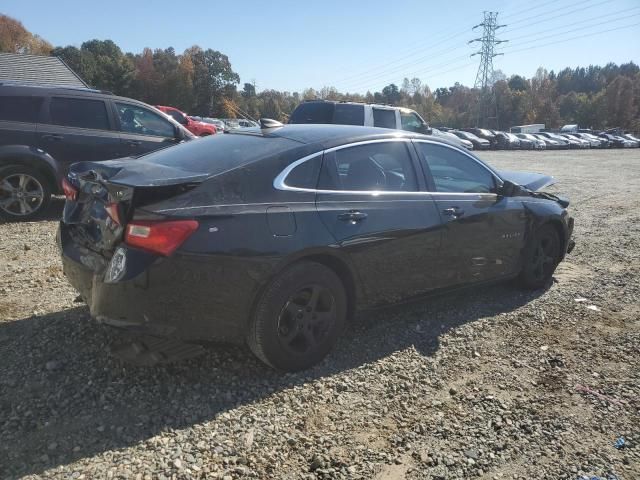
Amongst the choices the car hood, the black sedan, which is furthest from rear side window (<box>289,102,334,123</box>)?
the black sedan

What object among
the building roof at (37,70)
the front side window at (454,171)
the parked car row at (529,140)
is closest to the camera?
the front side window at (454,171)

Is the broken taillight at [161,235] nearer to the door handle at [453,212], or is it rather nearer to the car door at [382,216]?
the car door at [382,216]

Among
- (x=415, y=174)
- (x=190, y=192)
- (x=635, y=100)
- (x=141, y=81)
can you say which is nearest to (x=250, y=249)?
(x=190, y=192)

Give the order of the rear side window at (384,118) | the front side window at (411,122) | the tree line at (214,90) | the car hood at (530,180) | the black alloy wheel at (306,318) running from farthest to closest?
1. the tree line at (214,90)
2. the front side window at (411,122)
3. the rear side window at (384,118)
4. the car hood at (530,180)
5. the black alloy wheel at (306,318)

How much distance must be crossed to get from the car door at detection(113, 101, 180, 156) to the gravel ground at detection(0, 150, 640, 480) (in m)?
3.67

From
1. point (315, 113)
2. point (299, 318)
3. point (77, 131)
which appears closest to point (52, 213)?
point (77, 131)

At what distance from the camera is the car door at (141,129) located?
25.9 feet

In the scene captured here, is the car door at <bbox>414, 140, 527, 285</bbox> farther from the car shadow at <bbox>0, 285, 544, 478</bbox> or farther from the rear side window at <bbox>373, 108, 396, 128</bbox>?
the rear side window at <bbox>373, 108, 396, 128</bbox>

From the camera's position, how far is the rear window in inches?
133

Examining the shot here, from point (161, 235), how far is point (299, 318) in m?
1.05

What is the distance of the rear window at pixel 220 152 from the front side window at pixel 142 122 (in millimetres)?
4320

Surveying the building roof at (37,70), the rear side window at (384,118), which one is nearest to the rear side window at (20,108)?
the rear side window at (384,118)

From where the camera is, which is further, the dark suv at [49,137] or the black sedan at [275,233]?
the dark suv at [49,137]

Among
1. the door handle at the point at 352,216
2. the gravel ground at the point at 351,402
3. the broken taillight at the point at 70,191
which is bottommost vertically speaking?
the gravel ground at the point at 351,402
